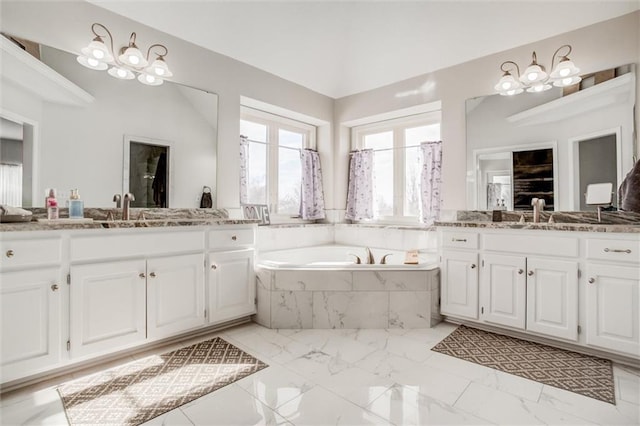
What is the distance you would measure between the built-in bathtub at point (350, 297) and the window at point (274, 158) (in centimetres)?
147

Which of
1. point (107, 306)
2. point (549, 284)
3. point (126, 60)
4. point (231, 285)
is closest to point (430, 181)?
point (549, 284)

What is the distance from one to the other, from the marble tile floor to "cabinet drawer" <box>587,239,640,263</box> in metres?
0.71

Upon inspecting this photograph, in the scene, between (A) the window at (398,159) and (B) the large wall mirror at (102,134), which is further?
(A) the window at (398,159)

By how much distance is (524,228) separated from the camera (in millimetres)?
2504

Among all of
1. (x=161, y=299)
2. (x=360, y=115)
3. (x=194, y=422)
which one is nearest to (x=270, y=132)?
(x=360, y=115)

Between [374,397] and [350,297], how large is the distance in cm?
107

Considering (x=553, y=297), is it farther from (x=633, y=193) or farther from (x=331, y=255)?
(x=331, y=255)

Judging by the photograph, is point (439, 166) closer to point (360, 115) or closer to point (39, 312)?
point (360, 115)

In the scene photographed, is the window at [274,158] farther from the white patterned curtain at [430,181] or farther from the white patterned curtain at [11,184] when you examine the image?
the white patterned curtain at [11,184]

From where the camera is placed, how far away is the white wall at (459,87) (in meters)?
2.60

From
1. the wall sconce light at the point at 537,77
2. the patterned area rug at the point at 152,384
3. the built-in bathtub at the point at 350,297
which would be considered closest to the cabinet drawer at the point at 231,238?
the built-in bathtub at the point at 350,297

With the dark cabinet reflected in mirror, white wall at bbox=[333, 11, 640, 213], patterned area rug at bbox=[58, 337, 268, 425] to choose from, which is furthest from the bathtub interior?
patterned area rug at bbox=[58, 337, 268, 425]

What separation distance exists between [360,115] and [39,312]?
364 centimetres

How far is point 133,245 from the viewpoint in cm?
221
